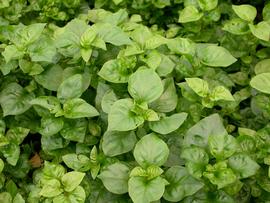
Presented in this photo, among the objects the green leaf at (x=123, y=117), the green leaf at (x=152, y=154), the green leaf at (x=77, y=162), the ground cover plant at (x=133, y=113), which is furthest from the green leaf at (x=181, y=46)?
the green leaf at (x=77, y=162)

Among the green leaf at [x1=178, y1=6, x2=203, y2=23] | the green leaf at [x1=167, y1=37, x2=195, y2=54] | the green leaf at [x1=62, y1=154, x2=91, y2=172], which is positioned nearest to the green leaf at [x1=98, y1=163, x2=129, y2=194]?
the green leaf at [x1=62, y1=154, x2=91, y2=172]

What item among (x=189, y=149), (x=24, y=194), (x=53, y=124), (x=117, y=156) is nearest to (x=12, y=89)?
(x=53, y=124)

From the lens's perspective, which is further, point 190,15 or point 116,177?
point 190,15

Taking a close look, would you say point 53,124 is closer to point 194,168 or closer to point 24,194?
point 24,194

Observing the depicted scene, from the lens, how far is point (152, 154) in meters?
1.73

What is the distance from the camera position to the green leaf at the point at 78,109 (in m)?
1.91

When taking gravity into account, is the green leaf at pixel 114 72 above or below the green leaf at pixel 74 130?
above

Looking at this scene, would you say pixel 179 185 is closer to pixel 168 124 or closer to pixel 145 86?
pixel 168 124

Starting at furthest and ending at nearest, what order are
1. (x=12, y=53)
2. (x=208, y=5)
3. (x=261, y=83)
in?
1. (x=208, y=5)
2. (x=12, y=53)
3. (x=261, y=83)

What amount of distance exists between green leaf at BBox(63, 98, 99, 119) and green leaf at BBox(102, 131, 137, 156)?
0.12 meters

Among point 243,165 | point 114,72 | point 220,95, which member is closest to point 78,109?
point 114,72

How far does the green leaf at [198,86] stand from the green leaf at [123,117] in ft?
0.88

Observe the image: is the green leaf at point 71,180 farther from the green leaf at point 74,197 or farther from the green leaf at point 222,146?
the green leaf at point 222,146

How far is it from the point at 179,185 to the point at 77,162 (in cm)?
42
